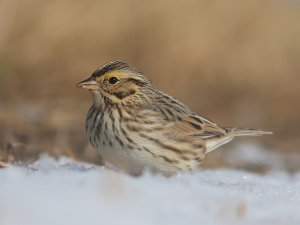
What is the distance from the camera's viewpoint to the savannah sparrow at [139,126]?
6.77 meters

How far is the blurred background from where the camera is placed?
12.4m

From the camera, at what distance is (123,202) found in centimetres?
449

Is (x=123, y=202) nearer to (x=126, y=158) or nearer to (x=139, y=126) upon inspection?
(x=126, y=158)

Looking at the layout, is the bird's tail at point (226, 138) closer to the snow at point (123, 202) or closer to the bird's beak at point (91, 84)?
the bird's beak at point (91, 84)

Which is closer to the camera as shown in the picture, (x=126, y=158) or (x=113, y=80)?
(x=126, y=158)

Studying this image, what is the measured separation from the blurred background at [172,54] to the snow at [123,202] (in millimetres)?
6291

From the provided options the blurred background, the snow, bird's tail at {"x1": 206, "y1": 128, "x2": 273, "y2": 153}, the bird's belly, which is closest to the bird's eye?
the bird's belly

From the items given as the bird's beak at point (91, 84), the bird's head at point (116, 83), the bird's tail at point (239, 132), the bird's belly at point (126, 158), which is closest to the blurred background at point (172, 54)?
the bird's tail at point (239, 132)

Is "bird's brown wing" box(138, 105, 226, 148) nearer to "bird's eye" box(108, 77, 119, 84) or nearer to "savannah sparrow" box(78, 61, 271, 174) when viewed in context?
"savannah sparrow" box(78, 61, 271, 174)

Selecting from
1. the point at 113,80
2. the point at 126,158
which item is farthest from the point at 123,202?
A: the point at 113,80

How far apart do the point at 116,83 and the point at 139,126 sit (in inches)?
19.6

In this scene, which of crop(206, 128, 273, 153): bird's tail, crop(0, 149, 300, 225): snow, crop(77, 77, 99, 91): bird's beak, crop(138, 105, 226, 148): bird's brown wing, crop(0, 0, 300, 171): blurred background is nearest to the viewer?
crop(0, 149, 300, 225): snow

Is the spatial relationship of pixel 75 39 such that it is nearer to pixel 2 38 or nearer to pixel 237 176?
pixel 2 38

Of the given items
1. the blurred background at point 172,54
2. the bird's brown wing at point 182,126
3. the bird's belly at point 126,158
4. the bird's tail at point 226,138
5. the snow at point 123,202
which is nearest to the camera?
the snow at point 123,202
